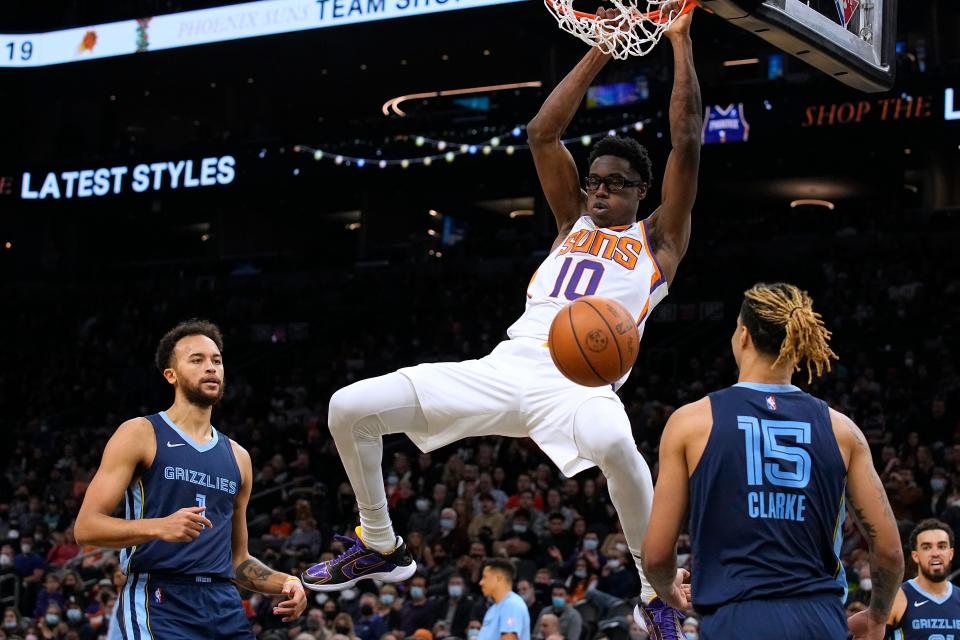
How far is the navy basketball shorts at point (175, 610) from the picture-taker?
18.1 ft

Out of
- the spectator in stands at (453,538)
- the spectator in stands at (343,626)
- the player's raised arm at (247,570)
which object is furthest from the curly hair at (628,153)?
the spectator in stands at (453,538)

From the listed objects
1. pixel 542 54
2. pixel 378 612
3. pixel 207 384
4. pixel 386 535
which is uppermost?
pixel 542 54

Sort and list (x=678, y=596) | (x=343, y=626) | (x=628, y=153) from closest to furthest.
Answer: (x=678, y=596), (x=628, y=153), (x=343, y=626)

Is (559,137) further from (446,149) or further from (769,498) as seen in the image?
(446,149)

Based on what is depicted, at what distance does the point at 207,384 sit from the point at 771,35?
2.97 m

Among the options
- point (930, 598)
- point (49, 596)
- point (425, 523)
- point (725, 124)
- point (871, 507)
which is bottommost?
point (49, 596)

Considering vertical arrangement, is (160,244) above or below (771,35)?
above

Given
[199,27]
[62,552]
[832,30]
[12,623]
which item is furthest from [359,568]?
[199,27]

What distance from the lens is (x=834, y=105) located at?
1981 cm

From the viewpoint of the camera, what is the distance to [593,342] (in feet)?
16.3

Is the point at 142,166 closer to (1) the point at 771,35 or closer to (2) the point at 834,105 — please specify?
(2) the point at 834,105

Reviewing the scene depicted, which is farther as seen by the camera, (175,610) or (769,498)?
(175,610)

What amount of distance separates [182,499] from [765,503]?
283 centimetres

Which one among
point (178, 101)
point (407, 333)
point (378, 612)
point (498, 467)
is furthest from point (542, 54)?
point (378, 612)
